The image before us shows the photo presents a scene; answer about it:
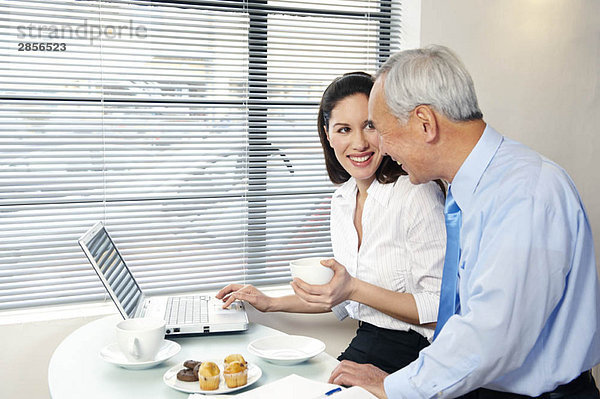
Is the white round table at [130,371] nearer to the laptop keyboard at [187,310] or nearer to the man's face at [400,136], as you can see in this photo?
the laptop keyboard at [187,310]

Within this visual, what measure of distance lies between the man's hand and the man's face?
1.54ft

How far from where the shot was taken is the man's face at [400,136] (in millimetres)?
1346

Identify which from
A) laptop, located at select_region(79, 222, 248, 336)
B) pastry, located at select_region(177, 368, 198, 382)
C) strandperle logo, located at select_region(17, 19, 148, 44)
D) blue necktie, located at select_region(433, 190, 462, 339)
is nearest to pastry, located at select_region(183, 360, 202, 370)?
pastry, located at select_region(177, 368, 198, 382)

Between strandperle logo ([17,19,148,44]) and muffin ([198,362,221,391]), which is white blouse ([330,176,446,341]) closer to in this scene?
muffin ([198,362,221,391])

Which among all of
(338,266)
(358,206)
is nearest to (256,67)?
(358,206)

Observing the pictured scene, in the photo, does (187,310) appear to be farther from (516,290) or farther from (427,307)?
(516,290)

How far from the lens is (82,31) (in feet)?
7.23

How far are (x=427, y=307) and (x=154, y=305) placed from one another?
879 millimetres

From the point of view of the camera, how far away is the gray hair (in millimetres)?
1273

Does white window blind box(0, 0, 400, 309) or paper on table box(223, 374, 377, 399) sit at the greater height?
white window blind box(0, 0, 400, 309)

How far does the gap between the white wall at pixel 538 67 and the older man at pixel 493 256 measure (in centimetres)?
140

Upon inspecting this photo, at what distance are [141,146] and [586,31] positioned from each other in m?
2.22

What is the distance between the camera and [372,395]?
1278mm

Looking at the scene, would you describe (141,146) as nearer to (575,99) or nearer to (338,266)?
(338,266)
